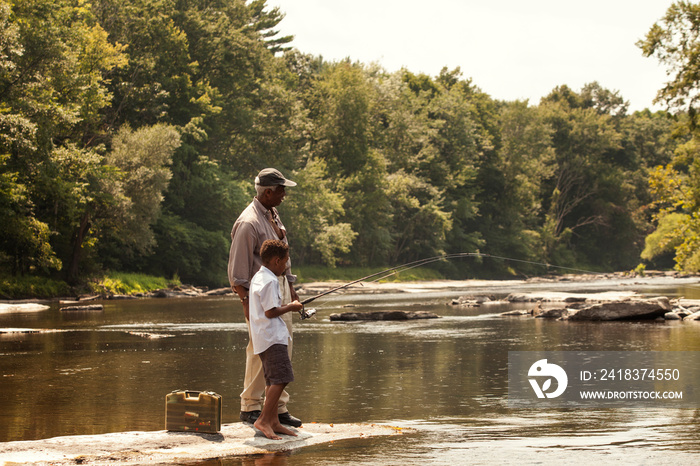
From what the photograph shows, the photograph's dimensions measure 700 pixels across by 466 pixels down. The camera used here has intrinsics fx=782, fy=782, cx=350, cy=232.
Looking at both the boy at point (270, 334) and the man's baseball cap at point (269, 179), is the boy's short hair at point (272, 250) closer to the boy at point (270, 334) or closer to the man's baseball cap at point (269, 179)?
the boy at point (270, 334)

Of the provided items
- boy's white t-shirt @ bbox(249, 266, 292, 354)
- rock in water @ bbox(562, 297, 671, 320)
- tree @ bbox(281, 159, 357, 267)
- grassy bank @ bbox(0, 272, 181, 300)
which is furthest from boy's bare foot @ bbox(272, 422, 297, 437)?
tree @ bbox(281, 159, 357, 267)

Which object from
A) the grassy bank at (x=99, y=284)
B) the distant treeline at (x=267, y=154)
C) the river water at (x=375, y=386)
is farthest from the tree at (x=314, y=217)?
the river water at (x=375, y=386)

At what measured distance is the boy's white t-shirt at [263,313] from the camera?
5.88 meters

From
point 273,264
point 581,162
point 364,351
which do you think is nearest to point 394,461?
point 273,264

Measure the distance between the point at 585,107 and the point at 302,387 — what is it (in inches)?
3506

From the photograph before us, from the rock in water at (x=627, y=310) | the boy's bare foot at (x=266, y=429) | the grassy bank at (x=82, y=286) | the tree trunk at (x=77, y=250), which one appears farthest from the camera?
the tree trunk at (x=77, y=250)

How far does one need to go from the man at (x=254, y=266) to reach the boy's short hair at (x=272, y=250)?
0.98ft

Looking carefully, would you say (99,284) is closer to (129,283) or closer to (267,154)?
(129,283)

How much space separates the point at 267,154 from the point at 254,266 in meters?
46.0

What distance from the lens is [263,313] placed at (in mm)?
5949

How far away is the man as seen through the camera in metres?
6.26

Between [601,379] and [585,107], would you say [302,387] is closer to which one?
[601,379]

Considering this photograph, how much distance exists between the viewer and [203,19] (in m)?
48.4

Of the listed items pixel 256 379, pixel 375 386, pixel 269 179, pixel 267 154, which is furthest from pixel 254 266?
pixel 267 154
